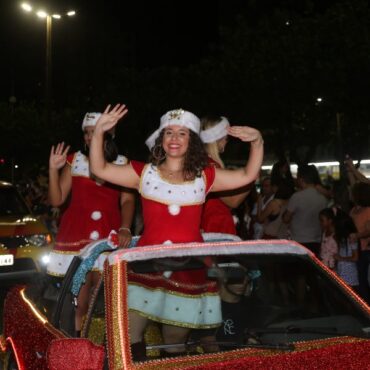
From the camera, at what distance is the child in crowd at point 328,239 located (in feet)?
25.9

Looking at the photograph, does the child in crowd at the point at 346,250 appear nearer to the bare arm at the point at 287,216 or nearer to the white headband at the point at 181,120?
the bare arm at the point at 287,216

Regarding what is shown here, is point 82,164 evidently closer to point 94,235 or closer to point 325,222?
point 94,235

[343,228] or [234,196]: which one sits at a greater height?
[234,196]

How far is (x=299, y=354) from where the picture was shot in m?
2.99

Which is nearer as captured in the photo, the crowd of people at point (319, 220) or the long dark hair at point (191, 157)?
the long dark hair at point (191, 157)

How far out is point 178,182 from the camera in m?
4.20

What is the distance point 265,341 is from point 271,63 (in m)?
26.2

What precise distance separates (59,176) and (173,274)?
88.1 inches

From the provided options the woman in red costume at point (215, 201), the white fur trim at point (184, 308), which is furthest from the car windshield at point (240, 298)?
the woman in red costume at point (215, 201)

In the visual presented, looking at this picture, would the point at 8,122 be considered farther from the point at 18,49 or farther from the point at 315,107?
the point at 315,107

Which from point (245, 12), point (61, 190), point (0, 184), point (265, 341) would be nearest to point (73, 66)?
point (245, 12)

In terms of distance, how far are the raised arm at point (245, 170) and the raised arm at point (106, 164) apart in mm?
490

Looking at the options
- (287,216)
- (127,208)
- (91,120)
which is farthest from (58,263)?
(287,216)

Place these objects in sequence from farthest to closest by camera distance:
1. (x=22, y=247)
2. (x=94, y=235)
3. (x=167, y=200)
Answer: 1. (x=22, y=247)
2. (x=94, y=235)
3. (x=167, y=200)
